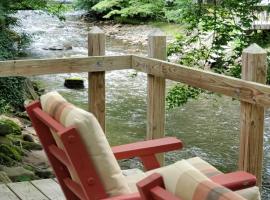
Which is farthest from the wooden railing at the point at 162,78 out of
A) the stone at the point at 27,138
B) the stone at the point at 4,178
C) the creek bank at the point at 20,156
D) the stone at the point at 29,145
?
the stone at the point at 27,138

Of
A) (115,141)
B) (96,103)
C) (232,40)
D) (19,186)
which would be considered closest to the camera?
(19,186)

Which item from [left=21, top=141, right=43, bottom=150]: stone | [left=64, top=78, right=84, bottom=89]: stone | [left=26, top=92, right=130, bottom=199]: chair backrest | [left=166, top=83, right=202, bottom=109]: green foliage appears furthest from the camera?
[left=64, top=78, right=84, bottom=89]: stone

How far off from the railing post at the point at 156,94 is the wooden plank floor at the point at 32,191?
78cm

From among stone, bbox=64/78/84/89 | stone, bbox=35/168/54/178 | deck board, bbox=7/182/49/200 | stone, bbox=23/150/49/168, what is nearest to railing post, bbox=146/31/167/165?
deck board, bbox=7/182/49/200

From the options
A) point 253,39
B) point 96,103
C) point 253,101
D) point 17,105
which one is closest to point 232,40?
point 253,39

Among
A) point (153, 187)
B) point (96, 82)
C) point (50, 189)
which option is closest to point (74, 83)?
point (96, 82)

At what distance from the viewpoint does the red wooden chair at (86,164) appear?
131 centimetres

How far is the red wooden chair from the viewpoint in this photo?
131 centimetres

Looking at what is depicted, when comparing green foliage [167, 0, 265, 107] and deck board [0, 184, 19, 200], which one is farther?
green foliage [167, 0, 265, 107]

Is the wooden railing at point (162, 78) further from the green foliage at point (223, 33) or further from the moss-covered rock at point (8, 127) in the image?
the moss-covered rock at point (8, 127)

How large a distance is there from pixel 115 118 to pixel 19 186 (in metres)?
5.60

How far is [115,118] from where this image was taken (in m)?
8.97

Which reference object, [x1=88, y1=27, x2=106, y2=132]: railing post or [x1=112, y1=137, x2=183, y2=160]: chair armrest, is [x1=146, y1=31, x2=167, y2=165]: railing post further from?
[x1=112, y1=137, x2=183, y2=160]: chair armrest

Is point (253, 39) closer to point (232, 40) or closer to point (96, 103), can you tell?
point (232, 40)
